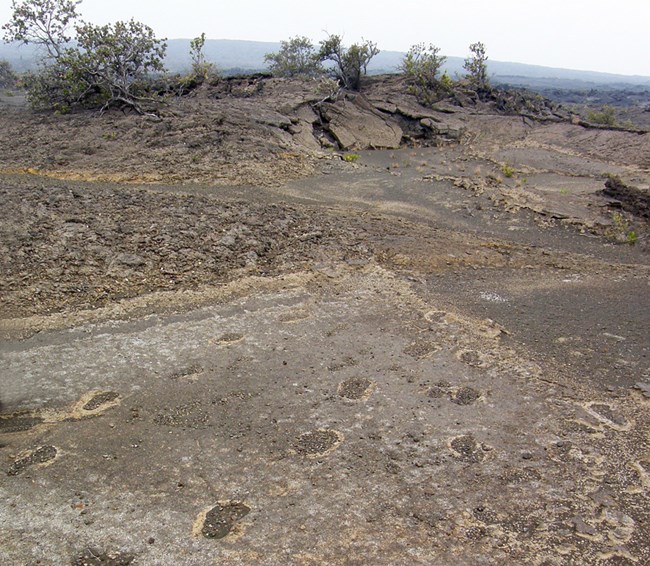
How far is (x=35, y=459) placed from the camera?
223 inches

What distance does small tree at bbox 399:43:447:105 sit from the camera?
30.1 m

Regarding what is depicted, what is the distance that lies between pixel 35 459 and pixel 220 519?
226 centimetres

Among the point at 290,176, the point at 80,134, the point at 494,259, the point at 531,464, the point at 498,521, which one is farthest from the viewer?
the point at 80,134

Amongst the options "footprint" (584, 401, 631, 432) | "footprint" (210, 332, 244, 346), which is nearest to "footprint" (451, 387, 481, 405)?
"footprint" (584, 401, 631, 432)

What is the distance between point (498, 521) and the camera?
4695 millimetres

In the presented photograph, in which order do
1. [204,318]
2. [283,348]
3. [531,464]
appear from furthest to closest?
[204,318] < [283,348] < [531,464]

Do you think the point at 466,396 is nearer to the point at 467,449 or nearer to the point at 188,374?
the point at 467,449

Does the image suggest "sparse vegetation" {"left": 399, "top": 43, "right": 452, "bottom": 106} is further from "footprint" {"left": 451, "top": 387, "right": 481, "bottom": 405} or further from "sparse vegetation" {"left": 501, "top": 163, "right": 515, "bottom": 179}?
"footprint" {"left": 451, "top": 387, "right": 481, "bottom": 405}

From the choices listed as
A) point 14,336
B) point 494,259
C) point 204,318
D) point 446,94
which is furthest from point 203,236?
point 446,94

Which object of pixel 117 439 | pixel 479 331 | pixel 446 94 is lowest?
pixel 117 439

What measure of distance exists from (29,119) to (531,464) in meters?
23.0

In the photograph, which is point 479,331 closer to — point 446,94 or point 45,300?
point 45,300

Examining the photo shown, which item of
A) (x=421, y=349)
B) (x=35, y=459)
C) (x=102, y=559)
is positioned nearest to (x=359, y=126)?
(x=421, y=349)

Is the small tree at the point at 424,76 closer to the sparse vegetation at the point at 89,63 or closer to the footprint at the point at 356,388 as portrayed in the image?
the sparse vegetation at the point at 89,63
